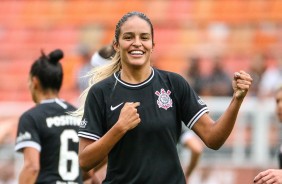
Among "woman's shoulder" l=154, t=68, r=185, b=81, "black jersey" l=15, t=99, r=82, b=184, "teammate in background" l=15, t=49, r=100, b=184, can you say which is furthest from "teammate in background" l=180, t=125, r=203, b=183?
"woman's shoulder" l=154, t=68, r=185, b=81

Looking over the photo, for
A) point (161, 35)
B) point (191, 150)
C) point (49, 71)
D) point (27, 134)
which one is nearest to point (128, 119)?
point (27, 134)

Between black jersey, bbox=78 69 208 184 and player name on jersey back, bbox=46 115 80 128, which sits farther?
player name on jersey back, bbox=46 115 80 128

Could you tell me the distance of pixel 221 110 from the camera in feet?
40.4

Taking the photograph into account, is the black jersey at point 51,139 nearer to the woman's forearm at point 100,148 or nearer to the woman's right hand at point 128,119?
the woman's forearm at point 100,148

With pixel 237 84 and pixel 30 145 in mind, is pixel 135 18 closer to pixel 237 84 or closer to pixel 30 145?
pixel 237 84

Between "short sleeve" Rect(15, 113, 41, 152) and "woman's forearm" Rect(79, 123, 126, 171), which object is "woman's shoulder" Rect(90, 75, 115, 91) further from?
"short sleeve" Rect(15, 113, 41, 152)

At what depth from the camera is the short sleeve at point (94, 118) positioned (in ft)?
17.8

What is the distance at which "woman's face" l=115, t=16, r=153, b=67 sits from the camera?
5359 mm

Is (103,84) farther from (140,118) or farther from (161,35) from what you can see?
(161,35)

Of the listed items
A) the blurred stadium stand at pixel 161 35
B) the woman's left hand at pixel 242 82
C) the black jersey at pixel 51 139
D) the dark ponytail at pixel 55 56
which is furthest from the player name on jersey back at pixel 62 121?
the blurred stadium stand at pixel 161 35

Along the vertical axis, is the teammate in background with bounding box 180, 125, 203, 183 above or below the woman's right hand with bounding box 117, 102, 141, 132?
below

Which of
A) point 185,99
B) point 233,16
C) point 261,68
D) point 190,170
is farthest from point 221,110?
point 185,99

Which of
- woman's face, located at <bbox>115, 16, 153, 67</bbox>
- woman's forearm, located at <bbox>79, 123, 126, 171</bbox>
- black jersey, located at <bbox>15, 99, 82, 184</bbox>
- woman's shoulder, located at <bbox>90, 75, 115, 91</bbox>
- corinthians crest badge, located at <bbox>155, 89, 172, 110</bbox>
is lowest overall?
black jersey, located at <bbox>15, 99, 82, 184</bbox>

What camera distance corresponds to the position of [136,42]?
5.34 m
